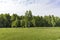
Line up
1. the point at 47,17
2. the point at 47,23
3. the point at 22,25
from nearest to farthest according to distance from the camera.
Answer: the point at 22,25 → the point at 47,23 → the point at 47,17

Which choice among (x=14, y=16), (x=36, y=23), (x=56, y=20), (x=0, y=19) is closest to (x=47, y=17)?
(x=56, y=20)

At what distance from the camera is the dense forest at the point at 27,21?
386 ft

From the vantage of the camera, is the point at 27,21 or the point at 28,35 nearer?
the point at 28,35

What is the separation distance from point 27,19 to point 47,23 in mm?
20924

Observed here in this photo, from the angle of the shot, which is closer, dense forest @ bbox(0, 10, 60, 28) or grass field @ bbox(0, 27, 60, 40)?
grass field @ bbox(0, 27, 60, 40)

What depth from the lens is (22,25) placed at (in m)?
117

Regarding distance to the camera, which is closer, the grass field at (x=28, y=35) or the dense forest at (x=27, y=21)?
the grass field at (x=28, y=35)

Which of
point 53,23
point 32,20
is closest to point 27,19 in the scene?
point 32,20

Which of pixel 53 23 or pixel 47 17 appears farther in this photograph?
pixel 47 17

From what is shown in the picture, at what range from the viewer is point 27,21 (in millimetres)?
119438

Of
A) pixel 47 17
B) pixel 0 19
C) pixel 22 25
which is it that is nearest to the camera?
pixel 22 25

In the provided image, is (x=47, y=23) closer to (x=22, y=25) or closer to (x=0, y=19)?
(x=22, y=25)

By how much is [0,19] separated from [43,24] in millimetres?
32789

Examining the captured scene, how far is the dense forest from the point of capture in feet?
386
